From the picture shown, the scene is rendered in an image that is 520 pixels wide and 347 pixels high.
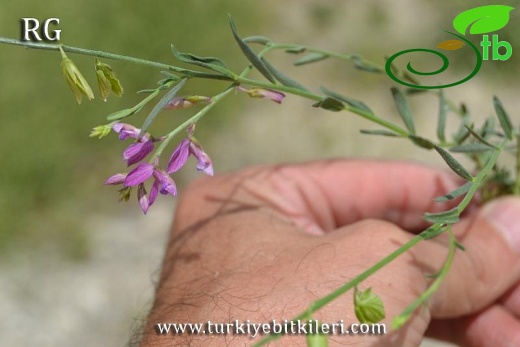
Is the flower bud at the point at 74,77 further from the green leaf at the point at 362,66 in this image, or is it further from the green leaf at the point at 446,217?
the green leaf at the point at 362,66

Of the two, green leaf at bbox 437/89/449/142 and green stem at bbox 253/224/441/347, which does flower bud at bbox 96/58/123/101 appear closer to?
green stem at bbox 253/224/441/347

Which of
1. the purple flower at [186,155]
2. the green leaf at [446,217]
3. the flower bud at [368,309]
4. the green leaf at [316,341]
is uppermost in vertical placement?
the purple flower at [186,155]

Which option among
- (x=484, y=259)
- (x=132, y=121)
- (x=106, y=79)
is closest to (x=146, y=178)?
(x=106, y=79)

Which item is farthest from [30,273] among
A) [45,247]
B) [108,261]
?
[108,261]

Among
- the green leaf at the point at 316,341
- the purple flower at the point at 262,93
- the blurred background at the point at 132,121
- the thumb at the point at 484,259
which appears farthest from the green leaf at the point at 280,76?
the blurred background at the point at 132,121

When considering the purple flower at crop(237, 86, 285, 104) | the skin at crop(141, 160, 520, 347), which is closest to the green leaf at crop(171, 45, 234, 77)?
the purple flower at crop(237, 86, 285, 104)
